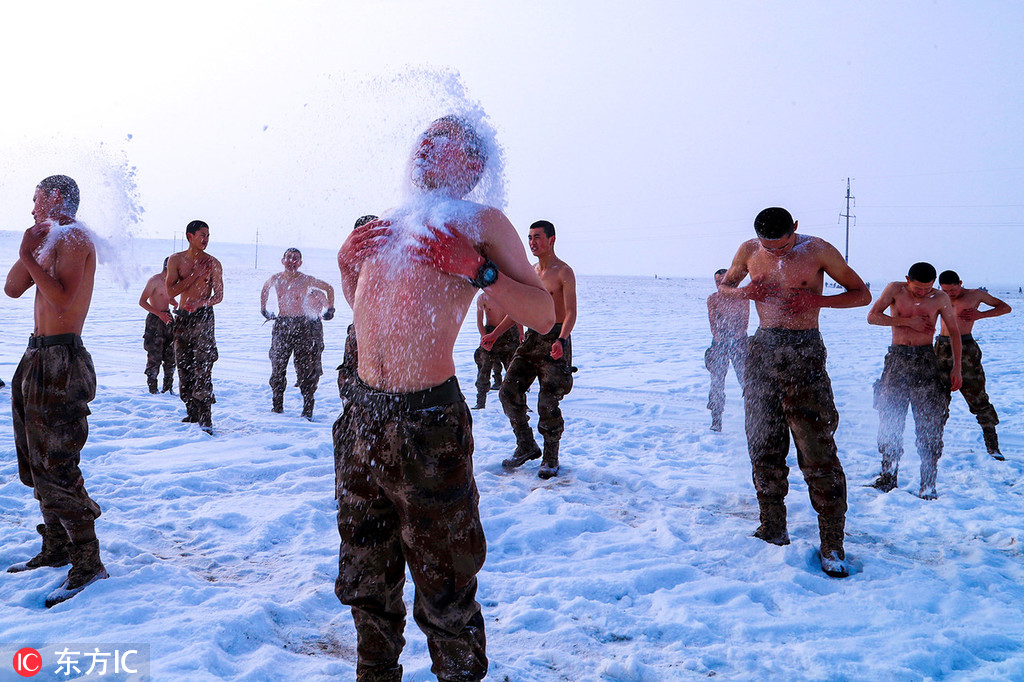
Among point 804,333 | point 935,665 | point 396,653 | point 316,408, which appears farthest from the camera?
point 316,408

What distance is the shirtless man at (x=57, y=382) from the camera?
2990 mm

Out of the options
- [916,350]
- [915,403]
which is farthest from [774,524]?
[916,350]

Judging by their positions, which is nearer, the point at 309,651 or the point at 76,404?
the point at 309,651

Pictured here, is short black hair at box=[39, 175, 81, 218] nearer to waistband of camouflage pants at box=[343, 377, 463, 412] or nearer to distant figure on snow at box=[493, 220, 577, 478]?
waistband of camouflage pants at box=[343, 377, 463, 412]

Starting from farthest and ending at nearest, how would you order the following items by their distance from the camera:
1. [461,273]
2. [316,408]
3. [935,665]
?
[316,408]
[935,665]
[461,273]

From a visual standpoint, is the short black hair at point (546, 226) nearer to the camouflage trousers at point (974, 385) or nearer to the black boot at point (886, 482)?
the black boot at point (886, 482)

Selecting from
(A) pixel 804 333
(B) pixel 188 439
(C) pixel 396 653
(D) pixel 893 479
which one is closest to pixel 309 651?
(C) pixel 396 653

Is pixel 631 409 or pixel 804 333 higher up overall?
pixel 804 333

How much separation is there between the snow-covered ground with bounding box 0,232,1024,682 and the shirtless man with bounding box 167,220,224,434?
0.40m

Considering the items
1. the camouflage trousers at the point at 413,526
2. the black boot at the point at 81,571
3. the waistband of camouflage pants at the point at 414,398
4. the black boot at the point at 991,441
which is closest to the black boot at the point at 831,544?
the camouflage trousers at the point at 413,526

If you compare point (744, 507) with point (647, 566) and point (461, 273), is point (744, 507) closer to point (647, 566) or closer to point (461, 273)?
point (647, 566)

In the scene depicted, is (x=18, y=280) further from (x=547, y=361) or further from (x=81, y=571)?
(x=547, y=361)

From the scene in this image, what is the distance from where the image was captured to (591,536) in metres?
3.94

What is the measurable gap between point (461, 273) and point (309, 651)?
5.96ft
